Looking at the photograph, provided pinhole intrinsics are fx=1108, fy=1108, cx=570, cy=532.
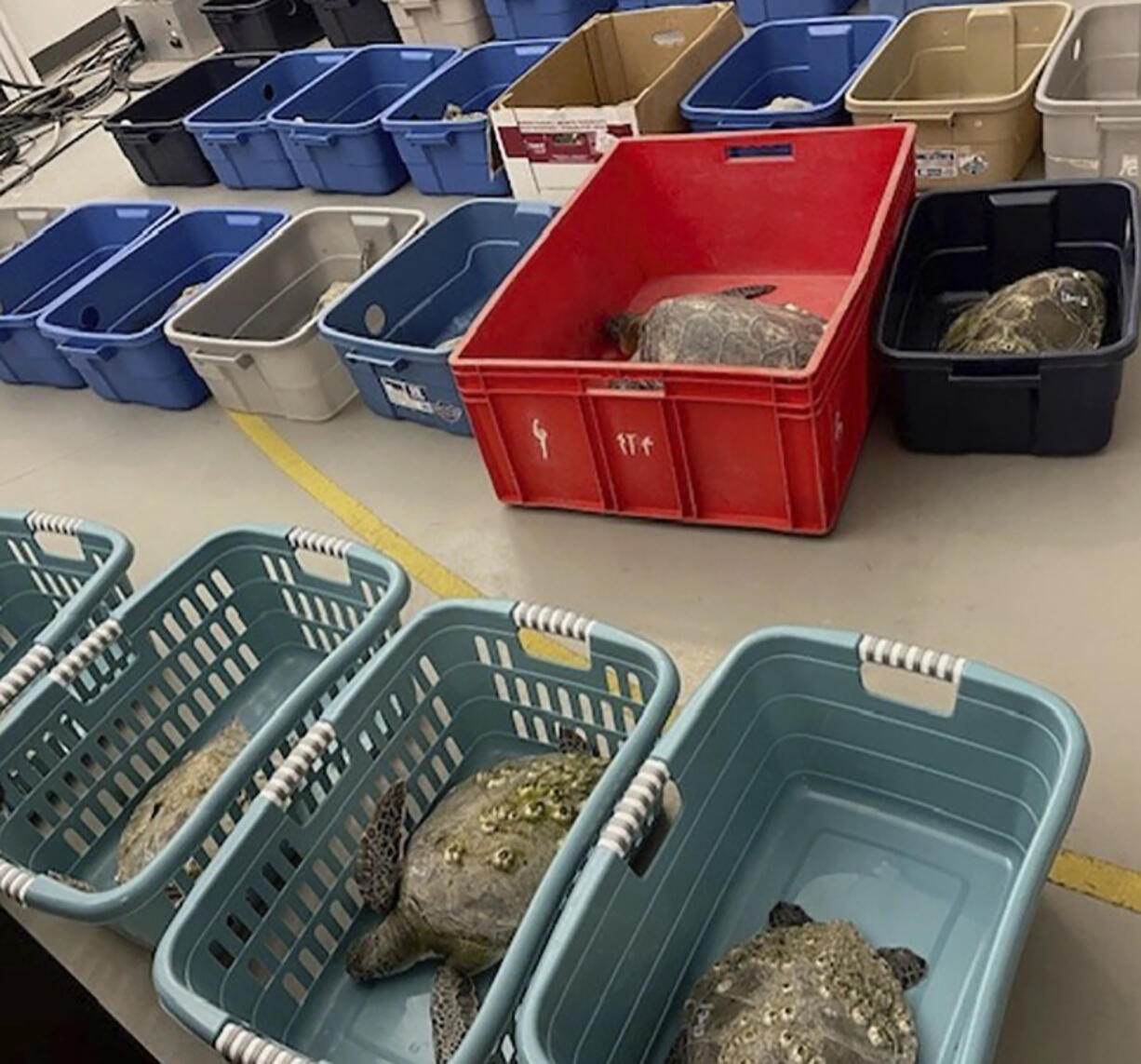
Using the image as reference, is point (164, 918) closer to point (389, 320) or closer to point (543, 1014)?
point (543, 1014)

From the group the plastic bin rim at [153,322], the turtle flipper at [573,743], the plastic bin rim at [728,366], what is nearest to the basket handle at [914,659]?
the turtle flipper at [573,743]

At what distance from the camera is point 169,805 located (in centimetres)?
174

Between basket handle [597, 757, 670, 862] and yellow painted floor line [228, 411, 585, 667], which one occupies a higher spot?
basket handle [597, 757, 670, 862]

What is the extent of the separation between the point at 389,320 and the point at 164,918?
5.34 feet

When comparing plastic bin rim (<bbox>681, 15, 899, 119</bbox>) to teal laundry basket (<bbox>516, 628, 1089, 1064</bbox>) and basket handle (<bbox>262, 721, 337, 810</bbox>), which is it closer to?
teal laundry basket (<bbox>516, 628, 1089, 1064</bbox>)

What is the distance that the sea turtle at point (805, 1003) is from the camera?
4.05 feet

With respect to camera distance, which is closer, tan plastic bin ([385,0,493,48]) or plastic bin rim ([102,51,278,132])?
plastic bin rim ([102,51,278,132])

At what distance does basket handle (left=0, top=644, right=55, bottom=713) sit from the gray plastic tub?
2575mm

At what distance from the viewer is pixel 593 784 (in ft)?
5.16

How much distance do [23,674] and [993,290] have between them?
80.7 inches

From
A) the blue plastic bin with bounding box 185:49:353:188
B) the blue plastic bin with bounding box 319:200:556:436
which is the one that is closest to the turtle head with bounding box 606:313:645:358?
the blue plastic bin with bounding box 319:200:556:436

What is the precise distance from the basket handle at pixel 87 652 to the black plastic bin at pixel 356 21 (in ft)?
12.3

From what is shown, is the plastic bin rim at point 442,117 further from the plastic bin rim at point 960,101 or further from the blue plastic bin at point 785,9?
the plastic bin rim at point 960,101

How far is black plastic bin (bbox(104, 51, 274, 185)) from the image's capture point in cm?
429
